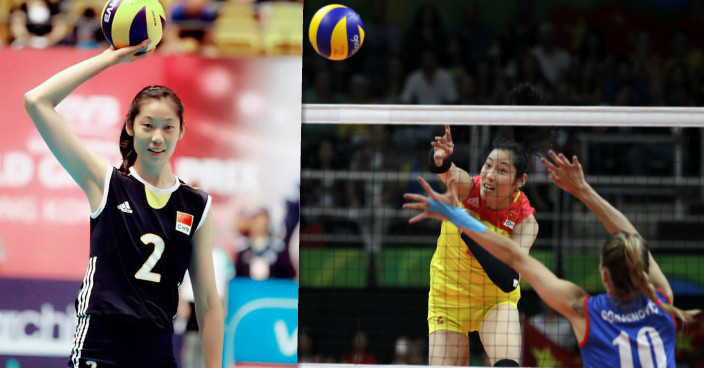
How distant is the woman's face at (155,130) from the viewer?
4.77m

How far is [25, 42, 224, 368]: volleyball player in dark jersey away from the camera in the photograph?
438cm

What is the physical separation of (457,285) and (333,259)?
2841mm

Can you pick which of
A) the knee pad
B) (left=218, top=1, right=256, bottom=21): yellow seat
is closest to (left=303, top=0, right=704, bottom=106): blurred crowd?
(left=218, top=1, right=256, bottom=21): yellow seat

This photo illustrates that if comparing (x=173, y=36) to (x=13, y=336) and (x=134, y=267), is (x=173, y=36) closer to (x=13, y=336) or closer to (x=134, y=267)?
(x=13, y=336)

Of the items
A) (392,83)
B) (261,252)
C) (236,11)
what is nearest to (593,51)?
(392,83)

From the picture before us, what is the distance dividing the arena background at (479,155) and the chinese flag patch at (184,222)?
12.4ft

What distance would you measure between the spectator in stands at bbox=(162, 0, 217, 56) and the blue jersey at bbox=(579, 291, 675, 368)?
15.5ft

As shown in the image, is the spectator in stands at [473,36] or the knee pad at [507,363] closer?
the knee pad at [507,363]

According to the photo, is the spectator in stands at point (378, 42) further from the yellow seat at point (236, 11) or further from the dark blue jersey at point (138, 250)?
the dark blue jersey at point (138, 250)

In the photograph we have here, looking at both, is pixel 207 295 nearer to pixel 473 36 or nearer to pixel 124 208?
pixel 124 208

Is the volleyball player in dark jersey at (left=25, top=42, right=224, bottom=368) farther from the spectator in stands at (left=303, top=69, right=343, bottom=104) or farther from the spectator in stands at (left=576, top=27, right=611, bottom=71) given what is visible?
the spectator in stands at (left=576, top=27, right=611, bottom=71)

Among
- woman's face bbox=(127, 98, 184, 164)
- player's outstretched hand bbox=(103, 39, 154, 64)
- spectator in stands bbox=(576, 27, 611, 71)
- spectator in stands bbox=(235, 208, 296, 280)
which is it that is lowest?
spectator in stands bbox=(235, 208, 296, 280)

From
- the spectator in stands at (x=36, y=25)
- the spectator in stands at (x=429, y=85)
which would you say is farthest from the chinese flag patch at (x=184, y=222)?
the spectator in stands at (x=429, y=85)

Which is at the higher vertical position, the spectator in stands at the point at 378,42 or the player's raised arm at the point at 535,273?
the spectator in stands at the point at 378,42
